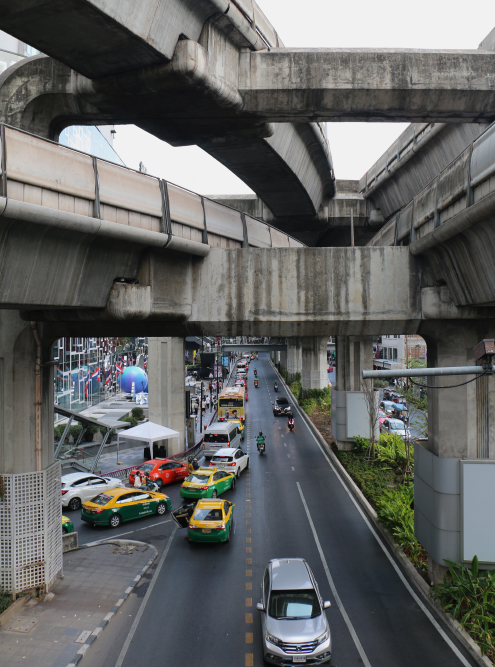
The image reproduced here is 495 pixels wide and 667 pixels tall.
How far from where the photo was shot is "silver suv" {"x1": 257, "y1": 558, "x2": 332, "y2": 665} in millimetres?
9727

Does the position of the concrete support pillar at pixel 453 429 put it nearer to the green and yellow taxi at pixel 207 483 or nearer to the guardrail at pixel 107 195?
the guardrail at pixel 107 195

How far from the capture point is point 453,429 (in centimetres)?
1188

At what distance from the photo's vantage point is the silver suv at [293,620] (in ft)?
31.9

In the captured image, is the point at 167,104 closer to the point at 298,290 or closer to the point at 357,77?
the point at 357,77

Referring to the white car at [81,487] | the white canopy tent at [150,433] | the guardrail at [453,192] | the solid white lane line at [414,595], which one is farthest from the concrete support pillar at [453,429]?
the white canopy tent at [150,433]

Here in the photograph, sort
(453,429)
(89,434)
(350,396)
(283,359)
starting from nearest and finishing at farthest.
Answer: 1. (453,429)
2. (350,396)
3. (89,434)
4. (283,359)

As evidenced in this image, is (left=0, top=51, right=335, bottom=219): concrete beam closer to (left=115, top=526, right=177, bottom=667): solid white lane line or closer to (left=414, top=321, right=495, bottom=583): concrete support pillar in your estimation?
(left=414, top=321, right=495, bottom=583): concrete support pillar

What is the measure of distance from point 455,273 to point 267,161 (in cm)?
811

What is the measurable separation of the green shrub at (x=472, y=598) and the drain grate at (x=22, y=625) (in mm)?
9809

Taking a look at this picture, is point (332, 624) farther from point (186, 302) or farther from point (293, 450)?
point (293, 450)

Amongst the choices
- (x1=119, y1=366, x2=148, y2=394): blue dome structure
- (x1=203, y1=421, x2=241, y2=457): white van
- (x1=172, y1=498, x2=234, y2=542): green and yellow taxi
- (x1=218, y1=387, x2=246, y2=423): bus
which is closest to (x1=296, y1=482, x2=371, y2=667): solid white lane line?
(x1=172, y1=498, x2=234, y2=542): green and yellow taxi

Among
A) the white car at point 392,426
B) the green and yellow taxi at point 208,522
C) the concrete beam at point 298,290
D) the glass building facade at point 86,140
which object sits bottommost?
the white car at point 392,426

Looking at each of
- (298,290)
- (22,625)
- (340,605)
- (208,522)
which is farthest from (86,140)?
(340,605)

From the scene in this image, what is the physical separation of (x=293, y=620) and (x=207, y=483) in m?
11.4
